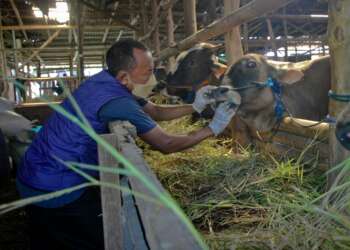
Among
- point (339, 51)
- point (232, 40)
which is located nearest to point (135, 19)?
point (232, 40)

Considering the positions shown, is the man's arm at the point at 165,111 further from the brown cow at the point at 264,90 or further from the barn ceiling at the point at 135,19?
the barn ceiling at the point at 135,19

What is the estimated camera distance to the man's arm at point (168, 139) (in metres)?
2.59

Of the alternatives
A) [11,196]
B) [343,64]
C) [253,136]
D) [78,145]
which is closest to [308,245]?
[343,64]

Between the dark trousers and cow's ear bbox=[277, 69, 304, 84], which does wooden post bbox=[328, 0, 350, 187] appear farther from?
cow's ear bbox=[277, 69, 304, 84]

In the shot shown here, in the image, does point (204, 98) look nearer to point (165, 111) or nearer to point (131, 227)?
point (165, 111)

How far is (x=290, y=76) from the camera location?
351 centimetres

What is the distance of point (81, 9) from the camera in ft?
37.9

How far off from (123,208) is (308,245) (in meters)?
0.68

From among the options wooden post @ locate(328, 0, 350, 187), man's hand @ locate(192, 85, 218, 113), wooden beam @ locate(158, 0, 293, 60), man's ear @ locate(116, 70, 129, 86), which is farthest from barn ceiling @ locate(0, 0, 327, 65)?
wooden post @ locate(328, 0, 350, 187)

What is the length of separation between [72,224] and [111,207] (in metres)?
1.24

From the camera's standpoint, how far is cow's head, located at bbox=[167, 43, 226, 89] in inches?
225

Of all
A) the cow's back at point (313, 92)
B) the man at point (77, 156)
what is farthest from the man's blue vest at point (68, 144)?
the cow's back at point (313, 92)

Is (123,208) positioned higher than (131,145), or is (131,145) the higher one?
(131,145)

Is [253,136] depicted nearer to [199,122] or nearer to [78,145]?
[199,122]
